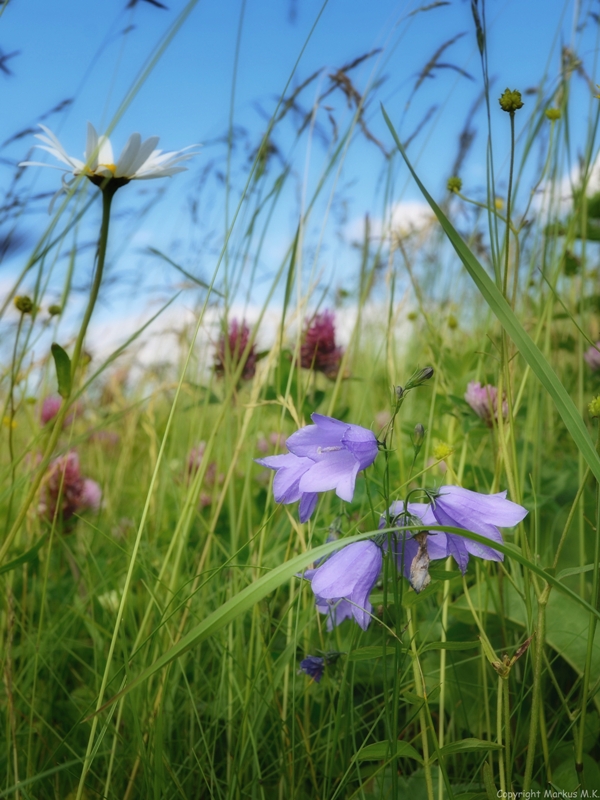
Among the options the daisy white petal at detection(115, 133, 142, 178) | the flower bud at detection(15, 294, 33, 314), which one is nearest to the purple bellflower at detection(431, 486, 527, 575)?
the daisy white petal at detection(115, 133, 142, 178)

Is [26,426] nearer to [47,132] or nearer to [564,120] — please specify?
[47,132]

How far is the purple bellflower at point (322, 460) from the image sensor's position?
0.51 m

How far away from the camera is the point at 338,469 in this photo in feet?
1.73

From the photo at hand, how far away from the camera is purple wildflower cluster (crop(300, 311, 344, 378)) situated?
1423mm

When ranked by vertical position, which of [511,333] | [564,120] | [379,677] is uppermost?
[564,120]

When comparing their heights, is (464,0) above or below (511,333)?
above

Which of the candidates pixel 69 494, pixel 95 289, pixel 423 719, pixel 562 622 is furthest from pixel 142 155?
pixel 69 494

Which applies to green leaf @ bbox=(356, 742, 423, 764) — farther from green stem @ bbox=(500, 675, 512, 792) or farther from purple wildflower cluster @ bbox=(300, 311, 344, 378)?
purple wildflower cluster @ bbox=(300, 311, 344, 378)

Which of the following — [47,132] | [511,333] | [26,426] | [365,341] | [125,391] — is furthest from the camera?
[125,391]

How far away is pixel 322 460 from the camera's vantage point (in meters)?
0.54

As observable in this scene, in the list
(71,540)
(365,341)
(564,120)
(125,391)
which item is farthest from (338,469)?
(125,391)

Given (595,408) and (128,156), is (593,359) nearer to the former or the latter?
(595,408)

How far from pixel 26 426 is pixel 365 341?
1443 millimetres

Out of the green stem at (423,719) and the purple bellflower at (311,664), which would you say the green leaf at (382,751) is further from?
the purple bellflower at (311,664)
